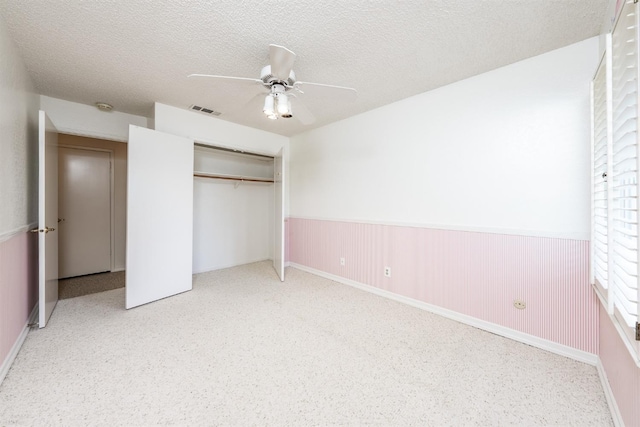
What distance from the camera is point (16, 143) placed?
6.63 ft

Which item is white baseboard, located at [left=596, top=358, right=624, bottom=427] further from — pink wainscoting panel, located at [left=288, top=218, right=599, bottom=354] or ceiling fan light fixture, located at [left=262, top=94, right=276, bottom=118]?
ceiling fan light fixture, located at [left=262, top=94, right=276, bottom=118]

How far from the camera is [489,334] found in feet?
7.34

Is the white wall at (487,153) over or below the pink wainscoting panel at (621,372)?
over

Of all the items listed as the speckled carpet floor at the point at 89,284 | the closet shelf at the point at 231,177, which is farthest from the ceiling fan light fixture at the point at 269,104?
the speckled carpet floor at the point at 89,284

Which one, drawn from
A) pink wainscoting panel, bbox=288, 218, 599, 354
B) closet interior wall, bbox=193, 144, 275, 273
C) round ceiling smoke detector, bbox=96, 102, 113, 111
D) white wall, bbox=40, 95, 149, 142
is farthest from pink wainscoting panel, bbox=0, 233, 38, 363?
pink wainscoting panel, bbox=288, 218, 599, 354

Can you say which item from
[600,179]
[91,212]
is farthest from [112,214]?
[600,179]

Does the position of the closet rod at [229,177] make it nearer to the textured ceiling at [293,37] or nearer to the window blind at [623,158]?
the textured ceiling at [293,37]

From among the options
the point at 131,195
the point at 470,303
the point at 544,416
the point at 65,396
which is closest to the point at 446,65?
the point at 470,303

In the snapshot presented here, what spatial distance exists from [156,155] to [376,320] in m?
2.98

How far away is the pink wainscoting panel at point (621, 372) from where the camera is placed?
3.71 feet

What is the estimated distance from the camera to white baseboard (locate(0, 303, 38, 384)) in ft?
5.39

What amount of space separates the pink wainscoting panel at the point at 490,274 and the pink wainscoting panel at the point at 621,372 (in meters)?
0.22

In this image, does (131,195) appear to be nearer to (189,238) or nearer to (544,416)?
(189,238)

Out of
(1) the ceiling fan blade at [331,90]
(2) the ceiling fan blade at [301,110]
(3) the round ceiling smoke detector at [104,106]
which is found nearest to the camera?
(1) the ceiling fan blade at [331,90]
